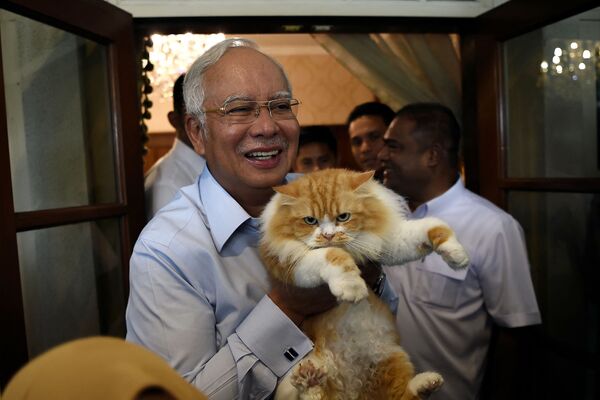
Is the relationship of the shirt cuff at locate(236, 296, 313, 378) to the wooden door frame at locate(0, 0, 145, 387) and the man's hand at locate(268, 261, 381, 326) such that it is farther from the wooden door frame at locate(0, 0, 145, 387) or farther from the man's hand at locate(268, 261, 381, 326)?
the wooden door frame at locate(0, 0, 145, 387)

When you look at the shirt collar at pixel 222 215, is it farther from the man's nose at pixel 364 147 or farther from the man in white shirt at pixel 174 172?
the man's nose at pixel 364 147

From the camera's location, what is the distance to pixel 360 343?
1.23 meters

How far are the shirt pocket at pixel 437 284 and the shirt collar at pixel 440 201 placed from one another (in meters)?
0.29

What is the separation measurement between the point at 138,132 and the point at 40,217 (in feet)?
2.14

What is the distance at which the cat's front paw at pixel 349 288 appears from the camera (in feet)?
3.31

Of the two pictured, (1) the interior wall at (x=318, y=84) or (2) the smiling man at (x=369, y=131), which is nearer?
(2) the smiling man at (x=369, y=131)

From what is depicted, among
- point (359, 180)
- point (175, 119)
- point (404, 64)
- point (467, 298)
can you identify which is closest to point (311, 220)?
point (359, 180)

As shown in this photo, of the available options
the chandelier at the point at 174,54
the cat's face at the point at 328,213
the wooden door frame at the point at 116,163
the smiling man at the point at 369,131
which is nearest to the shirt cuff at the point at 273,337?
the cat's face at the point at 328,213

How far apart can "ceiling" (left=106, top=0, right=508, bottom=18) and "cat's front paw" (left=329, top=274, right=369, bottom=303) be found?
1.54 metres

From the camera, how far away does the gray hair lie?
137 centimetres

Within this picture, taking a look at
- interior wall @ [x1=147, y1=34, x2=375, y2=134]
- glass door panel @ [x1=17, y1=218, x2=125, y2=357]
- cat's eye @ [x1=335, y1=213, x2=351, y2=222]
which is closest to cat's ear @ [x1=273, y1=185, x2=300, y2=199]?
cat's eye @ [x1=335, y1=213, x2=351, y2=222]

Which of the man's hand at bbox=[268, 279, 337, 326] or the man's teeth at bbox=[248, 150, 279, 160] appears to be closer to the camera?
the man's hand at bbox=[268, 279, 337, 326]

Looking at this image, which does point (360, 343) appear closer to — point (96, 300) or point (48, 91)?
point (96, 300)

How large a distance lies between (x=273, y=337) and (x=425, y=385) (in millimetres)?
350
